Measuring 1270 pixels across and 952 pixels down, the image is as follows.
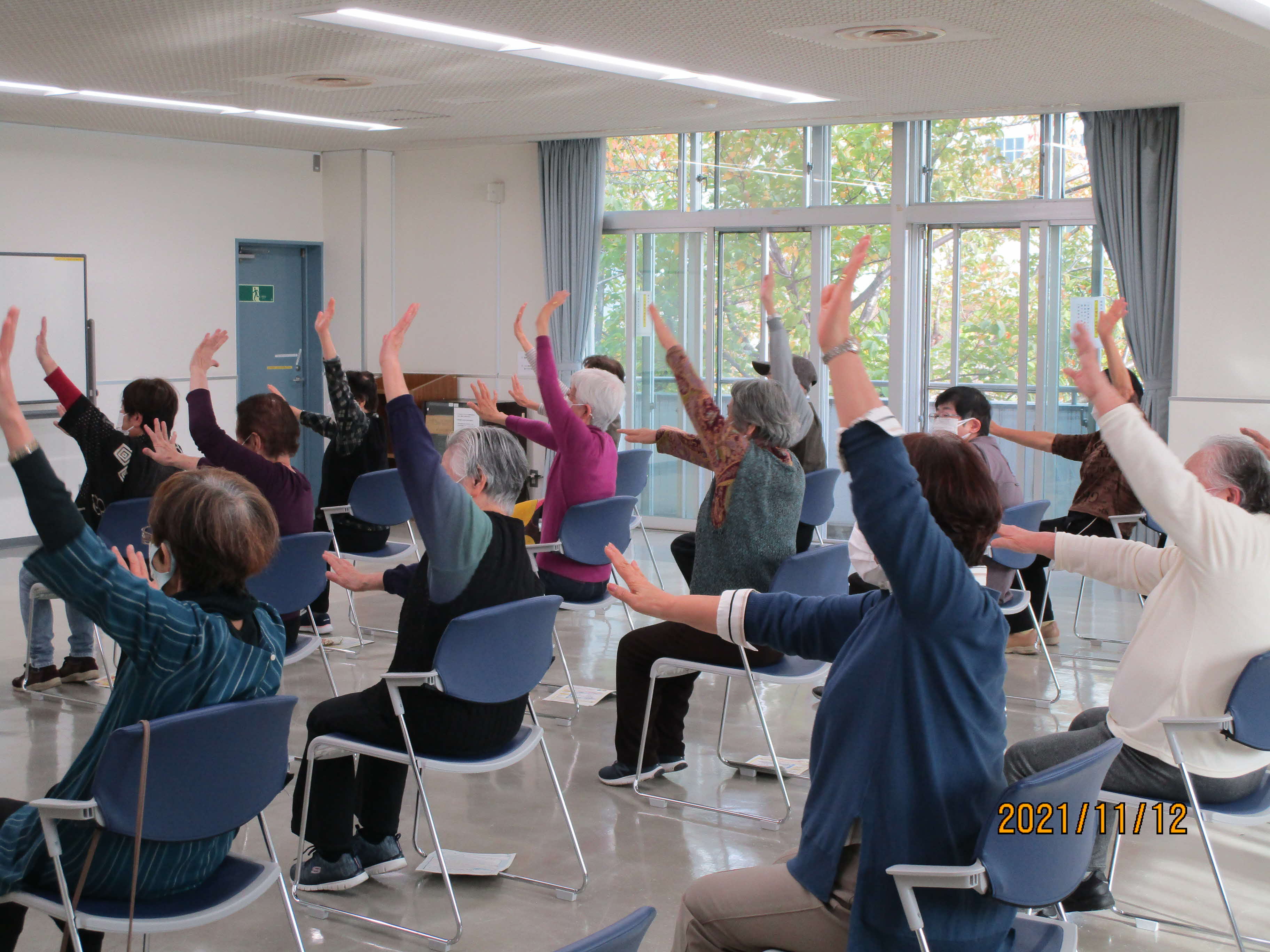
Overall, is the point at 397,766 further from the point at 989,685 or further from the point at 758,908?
the point at 989,685

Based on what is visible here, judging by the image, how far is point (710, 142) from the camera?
8.94 metres

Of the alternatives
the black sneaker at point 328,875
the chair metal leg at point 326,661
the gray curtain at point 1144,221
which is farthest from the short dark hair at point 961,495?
the gray curtain at point 1144,221

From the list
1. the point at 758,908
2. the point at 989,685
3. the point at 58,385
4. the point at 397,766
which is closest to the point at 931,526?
the point at 989,685

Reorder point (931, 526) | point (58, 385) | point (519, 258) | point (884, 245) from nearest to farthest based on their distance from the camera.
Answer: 1. point (931, 526)
2. point (58, 385)
3. point (884, 245)
4. point (519, 258)

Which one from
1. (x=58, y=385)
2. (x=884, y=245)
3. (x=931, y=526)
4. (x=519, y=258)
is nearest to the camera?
(x=931, y=526)

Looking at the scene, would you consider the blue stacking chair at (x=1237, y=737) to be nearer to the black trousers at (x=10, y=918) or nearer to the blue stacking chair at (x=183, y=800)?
the blue stacking chair at (x=183, y=800)

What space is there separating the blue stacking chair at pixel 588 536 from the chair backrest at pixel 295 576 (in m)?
0.82

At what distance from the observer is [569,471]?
4.99m

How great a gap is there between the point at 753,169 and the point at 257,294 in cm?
402

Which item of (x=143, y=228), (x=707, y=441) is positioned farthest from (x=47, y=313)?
(x=707, y=441)

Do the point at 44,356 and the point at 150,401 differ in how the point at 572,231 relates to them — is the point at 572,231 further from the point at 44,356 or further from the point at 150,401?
the point at 44,356

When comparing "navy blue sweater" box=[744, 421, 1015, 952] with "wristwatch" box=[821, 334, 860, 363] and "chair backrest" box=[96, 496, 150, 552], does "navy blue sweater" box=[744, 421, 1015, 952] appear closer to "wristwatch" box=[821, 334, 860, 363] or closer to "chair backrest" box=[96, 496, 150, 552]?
"wristwatch" box=[821, 334, 860, 363]

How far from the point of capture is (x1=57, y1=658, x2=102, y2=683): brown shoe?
5.18 meters

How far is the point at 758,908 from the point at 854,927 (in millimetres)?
179
